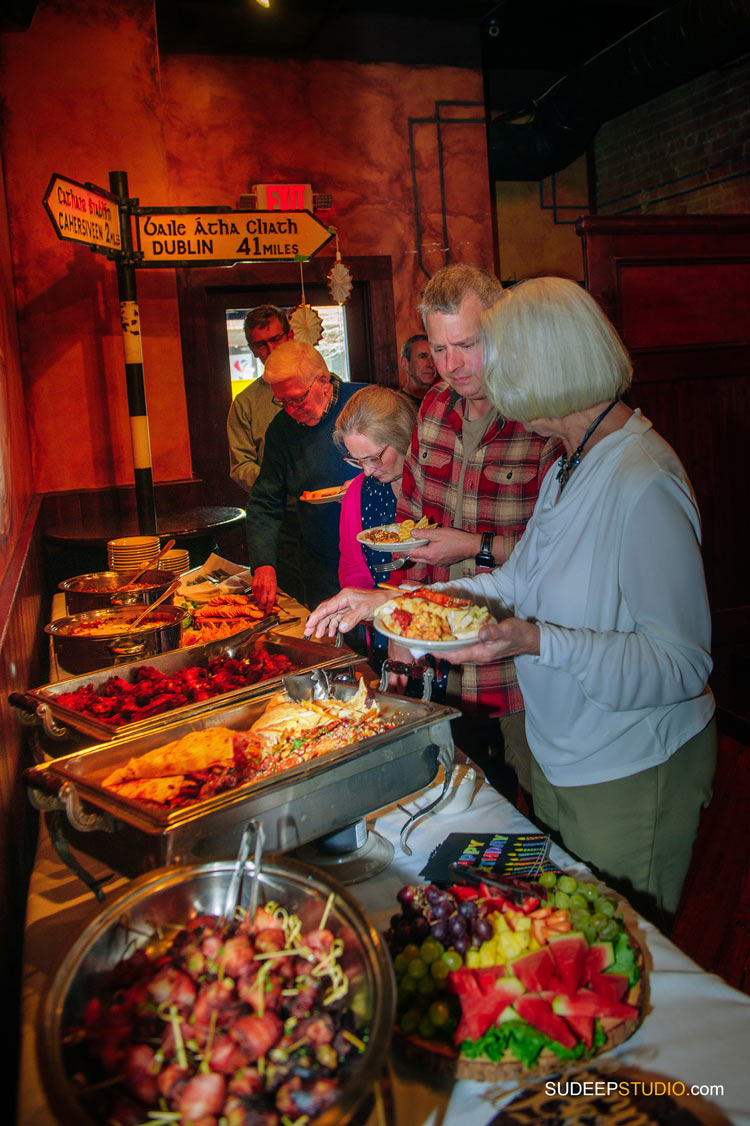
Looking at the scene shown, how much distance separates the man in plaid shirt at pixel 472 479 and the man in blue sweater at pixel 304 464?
115 centimetres

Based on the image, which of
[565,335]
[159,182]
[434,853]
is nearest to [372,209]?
[159,182]

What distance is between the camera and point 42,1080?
2.57ft

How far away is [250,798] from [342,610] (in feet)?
2.88

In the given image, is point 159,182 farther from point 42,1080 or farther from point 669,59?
point 42,1080

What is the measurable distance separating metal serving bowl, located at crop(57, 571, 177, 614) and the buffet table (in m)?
1.57

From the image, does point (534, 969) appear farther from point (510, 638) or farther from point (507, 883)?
point (510, 638)

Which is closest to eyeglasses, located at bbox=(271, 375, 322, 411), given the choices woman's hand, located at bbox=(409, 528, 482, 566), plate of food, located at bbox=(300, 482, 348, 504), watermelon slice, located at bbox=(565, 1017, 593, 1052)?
plate of food, located at bbox=(300, 482, 348, 504)

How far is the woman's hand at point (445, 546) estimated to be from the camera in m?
2.34

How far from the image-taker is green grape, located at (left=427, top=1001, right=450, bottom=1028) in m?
1.03

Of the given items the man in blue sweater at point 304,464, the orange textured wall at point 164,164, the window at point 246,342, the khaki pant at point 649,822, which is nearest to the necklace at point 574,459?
the khaki pant at point 649,822

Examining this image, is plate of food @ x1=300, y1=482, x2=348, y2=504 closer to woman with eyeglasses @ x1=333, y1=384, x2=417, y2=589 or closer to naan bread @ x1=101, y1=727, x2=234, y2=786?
woman with eyeglasses @ x1=333, y1=384, x2=417, y2=589

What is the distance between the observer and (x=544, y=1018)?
3.41 feet

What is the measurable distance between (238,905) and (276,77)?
6.03 meters

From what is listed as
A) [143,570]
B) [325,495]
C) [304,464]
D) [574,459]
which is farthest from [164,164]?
[574,459]
